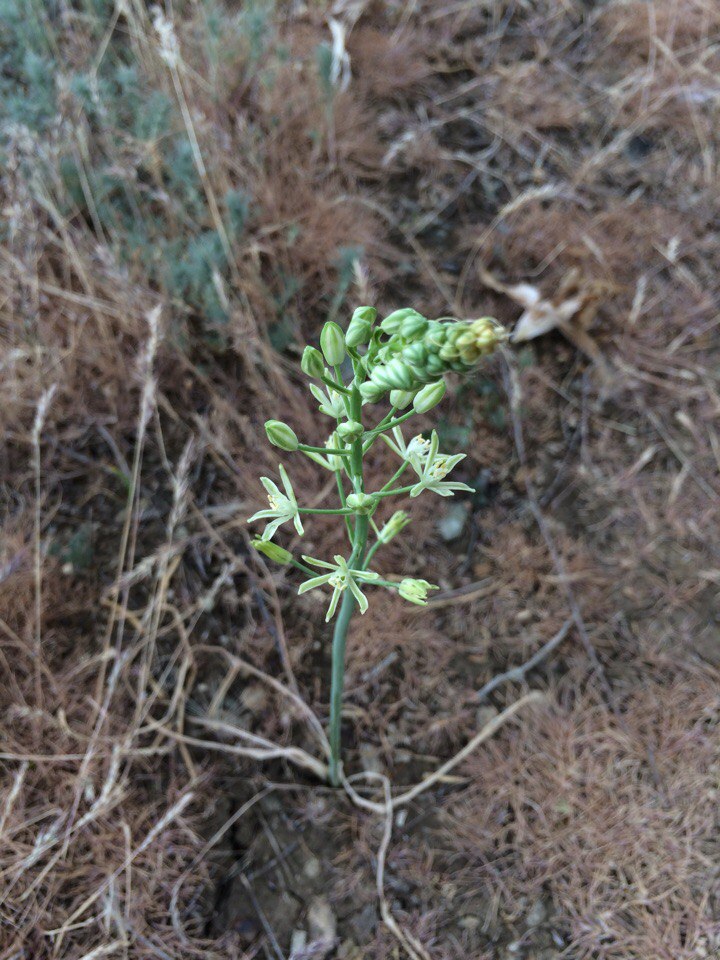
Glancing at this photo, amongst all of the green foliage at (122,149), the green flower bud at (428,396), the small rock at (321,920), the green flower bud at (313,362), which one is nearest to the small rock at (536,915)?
the small rock at (321,920)

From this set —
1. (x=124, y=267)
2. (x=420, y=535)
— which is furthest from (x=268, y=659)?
(x=124, y=267)

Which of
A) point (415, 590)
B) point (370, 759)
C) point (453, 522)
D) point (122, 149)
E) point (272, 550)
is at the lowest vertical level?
point (370, 759)

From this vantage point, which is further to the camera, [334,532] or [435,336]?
[334,532]

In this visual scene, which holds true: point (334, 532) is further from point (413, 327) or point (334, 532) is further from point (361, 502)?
point (413, 327)

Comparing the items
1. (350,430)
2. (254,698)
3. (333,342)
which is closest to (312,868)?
(254,698)

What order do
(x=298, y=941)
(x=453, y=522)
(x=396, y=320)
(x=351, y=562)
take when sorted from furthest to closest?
(x=453, y=522)
(x=298, y=941)
(x=351, y=562)
(x=396, y=320)
